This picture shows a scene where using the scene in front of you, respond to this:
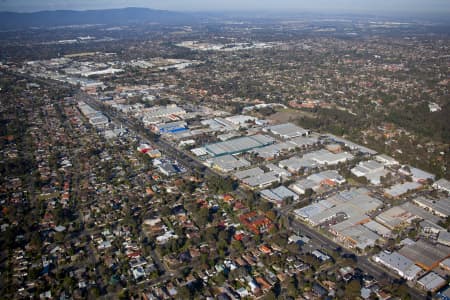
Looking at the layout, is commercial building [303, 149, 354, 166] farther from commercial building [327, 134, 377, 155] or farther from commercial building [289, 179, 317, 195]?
commercial building [289, 179, 317, 195]

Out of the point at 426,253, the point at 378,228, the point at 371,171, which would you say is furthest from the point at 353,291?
the point at 371,171

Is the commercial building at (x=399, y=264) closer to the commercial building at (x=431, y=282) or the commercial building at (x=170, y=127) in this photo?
the commercial building at (x=431, y=282)

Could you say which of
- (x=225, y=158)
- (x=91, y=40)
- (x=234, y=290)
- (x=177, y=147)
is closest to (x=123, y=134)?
(x=177, y=147)

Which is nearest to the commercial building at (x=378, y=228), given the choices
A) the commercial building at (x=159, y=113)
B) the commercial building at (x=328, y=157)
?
the commercial building at (x=328, y=157)

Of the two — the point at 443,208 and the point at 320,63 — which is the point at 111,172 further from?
the point at 320,63

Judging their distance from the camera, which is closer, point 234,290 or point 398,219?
point 234,290

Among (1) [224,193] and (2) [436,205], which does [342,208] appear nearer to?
(2) [436,205]
